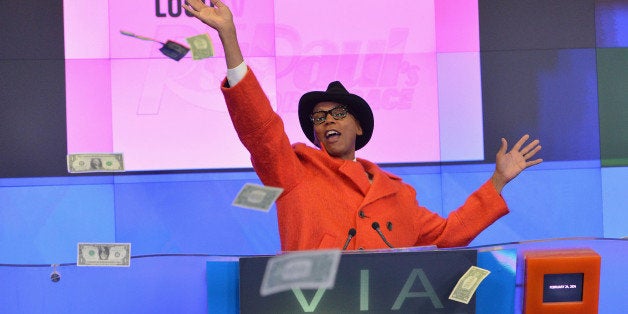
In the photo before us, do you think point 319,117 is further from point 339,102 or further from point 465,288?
point 465,288

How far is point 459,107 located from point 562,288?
2804mm

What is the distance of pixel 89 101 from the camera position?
4.66 metres

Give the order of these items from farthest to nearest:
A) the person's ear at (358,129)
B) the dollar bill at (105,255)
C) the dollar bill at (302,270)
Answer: the person's ear at (358,129), the dollar bill at (105,255), the dollar bill at (302,270)

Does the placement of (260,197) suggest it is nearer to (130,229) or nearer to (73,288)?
(73,288)

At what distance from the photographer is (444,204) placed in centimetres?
484

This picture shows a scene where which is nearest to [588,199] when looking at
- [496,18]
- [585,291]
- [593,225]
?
[593,225]

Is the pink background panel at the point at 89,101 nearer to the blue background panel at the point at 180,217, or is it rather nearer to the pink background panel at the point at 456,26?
the blue background panel at the point at 180,217

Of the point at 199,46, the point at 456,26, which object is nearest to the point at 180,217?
the point at 456,26

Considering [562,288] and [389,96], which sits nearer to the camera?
[562,288]

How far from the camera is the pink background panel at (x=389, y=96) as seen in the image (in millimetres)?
4711

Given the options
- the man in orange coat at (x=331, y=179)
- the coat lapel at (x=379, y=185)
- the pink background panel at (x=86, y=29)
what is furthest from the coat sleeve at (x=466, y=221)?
the pink background panel at (x=86, y=29)

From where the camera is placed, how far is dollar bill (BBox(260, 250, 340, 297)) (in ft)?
5.96

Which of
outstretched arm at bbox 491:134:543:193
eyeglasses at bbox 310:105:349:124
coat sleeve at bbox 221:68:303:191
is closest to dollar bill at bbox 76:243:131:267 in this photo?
coat sleeve at bbox 221:68:303:191

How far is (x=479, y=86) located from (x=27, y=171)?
8.64 feet
